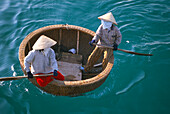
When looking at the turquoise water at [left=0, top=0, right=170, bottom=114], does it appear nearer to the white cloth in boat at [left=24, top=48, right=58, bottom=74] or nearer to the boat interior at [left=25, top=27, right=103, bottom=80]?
the boat interior at [left=25, top=27, right=103, bottom=80]

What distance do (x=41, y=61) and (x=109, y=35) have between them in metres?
1.64

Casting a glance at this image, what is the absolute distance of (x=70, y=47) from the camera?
5352 millimetres

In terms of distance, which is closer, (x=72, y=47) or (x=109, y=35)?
(x=109, y=35)

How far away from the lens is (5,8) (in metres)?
6.97

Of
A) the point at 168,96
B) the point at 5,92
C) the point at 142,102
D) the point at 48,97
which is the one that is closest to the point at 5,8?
the point at 5,92

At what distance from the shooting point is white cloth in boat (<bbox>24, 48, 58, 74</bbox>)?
331 centimetres

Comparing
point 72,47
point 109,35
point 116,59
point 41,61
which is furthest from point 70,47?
point 41,61

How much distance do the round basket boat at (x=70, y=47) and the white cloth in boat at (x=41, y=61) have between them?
0.29 m

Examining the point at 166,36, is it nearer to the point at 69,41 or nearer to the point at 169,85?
the point at 169,85

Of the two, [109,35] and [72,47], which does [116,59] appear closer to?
[72,47]

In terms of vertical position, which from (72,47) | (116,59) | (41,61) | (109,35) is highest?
(109,35)

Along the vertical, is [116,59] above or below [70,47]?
below

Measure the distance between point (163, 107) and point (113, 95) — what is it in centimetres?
124

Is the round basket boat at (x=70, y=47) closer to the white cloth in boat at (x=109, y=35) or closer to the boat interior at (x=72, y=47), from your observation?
the boat interior at (x=72, y=47)
